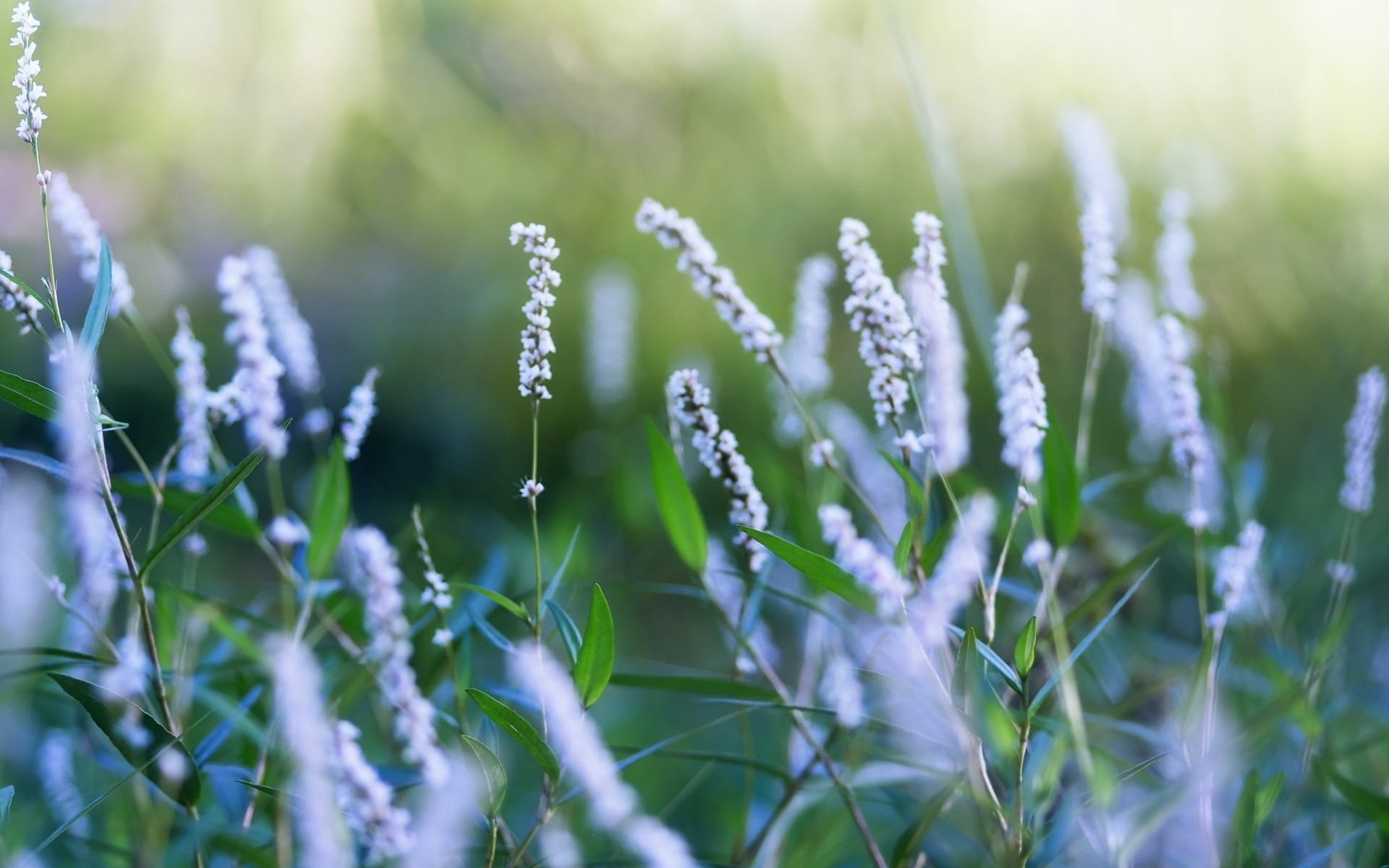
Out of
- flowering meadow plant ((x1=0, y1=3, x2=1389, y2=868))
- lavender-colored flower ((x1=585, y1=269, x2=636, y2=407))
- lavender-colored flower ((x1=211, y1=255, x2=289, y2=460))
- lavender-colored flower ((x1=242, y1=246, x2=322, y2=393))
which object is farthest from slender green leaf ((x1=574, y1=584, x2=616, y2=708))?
lavender-colored flower ((x1=585, y1=269, x2=636, y2=407))

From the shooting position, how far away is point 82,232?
1.10 ft

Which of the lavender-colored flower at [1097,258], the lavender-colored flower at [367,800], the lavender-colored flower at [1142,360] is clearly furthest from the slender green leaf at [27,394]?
the lavender-colored flower at [1142,360]

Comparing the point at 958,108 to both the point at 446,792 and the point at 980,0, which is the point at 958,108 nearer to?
the point at 980,0

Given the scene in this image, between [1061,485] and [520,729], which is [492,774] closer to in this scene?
[520,729]

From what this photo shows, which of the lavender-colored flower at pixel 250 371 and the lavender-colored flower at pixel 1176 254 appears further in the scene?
the lavender-colored flower at pixel 1176 254

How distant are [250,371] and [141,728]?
106 mm

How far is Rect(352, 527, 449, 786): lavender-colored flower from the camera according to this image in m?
0.28

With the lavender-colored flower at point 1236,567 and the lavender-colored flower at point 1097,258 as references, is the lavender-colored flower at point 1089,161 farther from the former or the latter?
the lavender-colored flower at point 1236,567

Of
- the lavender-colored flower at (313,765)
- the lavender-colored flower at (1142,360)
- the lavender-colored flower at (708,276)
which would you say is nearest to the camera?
the lavender-colored flower at (313,765)

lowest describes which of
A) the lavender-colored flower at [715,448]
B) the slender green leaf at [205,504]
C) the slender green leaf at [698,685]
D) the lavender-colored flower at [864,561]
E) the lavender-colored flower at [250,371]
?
the slender green leaf at [698,685]

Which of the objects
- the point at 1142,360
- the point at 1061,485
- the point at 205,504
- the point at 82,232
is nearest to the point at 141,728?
the point at 205,504

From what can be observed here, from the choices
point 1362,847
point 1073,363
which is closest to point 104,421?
point 1362,847

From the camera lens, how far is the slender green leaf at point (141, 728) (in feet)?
0.89

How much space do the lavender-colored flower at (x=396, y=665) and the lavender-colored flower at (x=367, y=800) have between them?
0.05 feet
